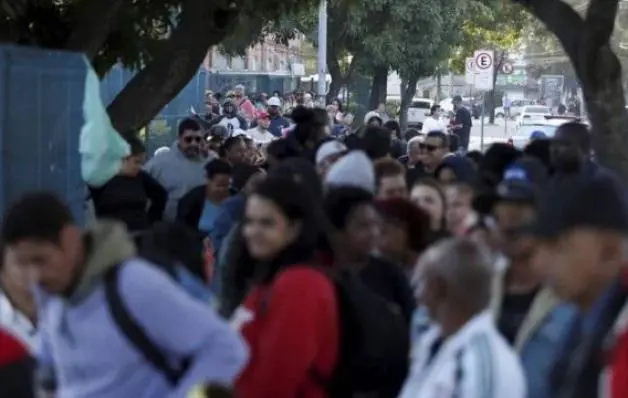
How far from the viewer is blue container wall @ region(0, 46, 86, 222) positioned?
31.3 feet

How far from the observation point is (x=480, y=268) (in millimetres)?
4164

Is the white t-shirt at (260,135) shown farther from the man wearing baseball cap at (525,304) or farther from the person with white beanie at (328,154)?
the man wearing baseball cap at (525,304)

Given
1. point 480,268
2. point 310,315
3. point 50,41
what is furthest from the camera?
point 50,41

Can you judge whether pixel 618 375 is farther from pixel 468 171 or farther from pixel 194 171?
pixel 194 171

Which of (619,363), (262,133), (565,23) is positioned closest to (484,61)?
(262,133)

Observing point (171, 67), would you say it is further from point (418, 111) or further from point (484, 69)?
point (418, 111)

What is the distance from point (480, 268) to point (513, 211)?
1.98 meters

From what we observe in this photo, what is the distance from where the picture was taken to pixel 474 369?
395 centimetres

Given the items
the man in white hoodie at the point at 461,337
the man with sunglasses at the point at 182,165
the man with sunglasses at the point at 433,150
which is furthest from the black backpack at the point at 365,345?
the man with sunglasses at the point at 182,165

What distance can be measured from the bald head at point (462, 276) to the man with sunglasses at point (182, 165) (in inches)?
304

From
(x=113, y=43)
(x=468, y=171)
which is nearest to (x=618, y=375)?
(x=468, y=171)

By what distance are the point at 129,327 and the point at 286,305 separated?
577 mm

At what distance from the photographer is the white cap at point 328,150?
378 inches

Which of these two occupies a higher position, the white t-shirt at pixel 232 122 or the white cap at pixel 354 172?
the white cap at pixel 354 172
